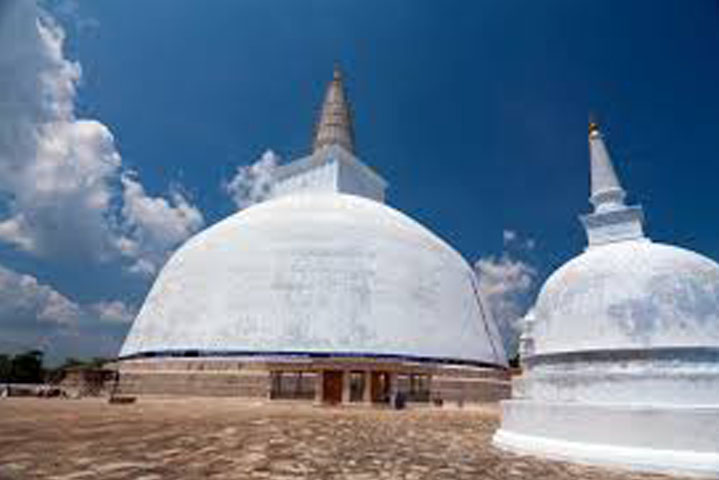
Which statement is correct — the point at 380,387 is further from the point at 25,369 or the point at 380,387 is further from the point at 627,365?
the point at 25,369

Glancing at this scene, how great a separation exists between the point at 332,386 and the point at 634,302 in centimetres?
1622

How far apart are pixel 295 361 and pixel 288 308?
3.04 m

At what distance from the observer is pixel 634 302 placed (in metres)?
8.73

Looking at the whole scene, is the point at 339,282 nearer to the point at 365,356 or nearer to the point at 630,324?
the point at 365,356

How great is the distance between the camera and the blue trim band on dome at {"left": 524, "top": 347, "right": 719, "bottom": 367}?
7.97m

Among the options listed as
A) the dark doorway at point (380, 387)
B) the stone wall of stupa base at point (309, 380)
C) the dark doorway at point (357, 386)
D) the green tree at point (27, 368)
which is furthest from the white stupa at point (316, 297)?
the green tree at point (27, 368)

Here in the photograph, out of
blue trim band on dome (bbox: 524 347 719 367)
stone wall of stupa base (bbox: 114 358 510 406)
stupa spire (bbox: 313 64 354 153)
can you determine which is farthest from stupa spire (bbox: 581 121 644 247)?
stupa spire (bbox: 313 64 354 153)

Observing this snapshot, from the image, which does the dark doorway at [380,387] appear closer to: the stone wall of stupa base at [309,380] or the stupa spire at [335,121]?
the stone wall of stupa base at [309,380]

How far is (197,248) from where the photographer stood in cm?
2950

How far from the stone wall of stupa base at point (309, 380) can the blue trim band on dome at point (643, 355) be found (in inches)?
563

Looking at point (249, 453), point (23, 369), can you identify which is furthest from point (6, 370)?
point (249, 453)

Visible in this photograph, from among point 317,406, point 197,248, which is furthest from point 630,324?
point 197,248

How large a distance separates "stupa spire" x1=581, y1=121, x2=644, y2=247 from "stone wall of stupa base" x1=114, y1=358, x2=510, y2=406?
1360 cm

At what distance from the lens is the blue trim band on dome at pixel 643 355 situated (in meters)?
7.97
